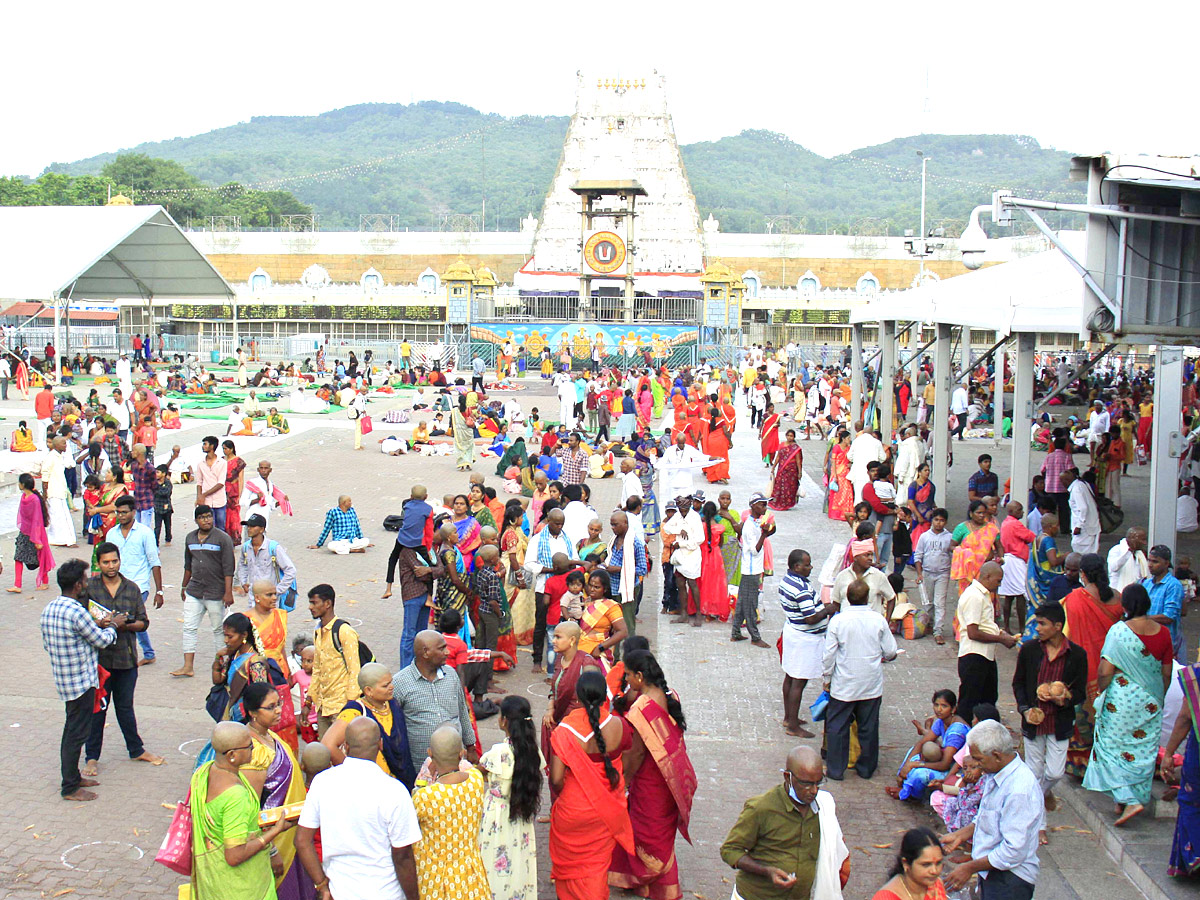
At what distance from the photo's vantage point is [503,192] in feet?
411

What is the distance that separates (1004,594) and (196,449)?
16331mm

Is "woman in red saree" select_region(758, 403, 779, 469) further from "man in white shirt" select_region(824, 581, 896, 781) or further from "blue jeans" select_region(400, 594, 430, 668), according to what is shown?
"man in white shirt" select_region(824, 581, 896, 781)

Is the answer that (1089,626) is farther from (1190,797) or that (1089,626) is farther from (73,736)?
(73,736)

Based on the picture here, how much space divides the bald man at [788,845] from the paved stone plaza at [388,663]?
1.26m

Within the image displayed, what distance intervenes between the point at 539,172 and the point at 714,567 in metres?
127

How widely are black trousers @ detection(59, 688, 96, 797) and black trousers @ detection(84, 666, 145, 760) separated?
0.44ft

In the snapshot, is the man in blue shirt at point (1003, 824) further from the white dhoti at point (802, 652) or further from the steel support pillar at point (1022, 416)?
the steel support pillar at point (1022, 416)

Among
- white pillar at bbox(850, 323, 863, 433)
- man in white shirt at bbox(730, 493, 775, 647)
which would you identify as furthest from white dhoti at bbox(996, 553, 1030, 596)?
white pillar at bbox(850, 323, 863, 433)

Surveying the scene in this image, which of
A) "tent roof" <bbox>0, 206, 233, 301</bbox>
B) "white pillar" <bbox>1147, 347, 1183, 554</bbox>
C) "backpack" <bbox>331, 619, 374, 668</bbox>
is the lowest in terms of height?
"backpack" <bbox>331, 619, 374, 668</bbox>

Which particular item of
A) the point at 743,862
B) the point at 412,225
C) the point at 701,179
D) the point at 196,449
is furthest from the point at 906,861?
the point at 701,179

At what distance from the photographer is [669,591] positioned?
11.2 meters

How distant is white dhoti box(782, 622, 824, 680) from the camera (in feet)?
25.9

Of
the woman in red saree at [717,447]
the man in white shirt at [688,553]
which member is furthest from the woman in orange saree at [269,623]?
the woman in red saree at [717,447]

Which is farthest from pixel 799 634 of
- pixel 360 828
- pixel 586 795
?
pixel 360 828
